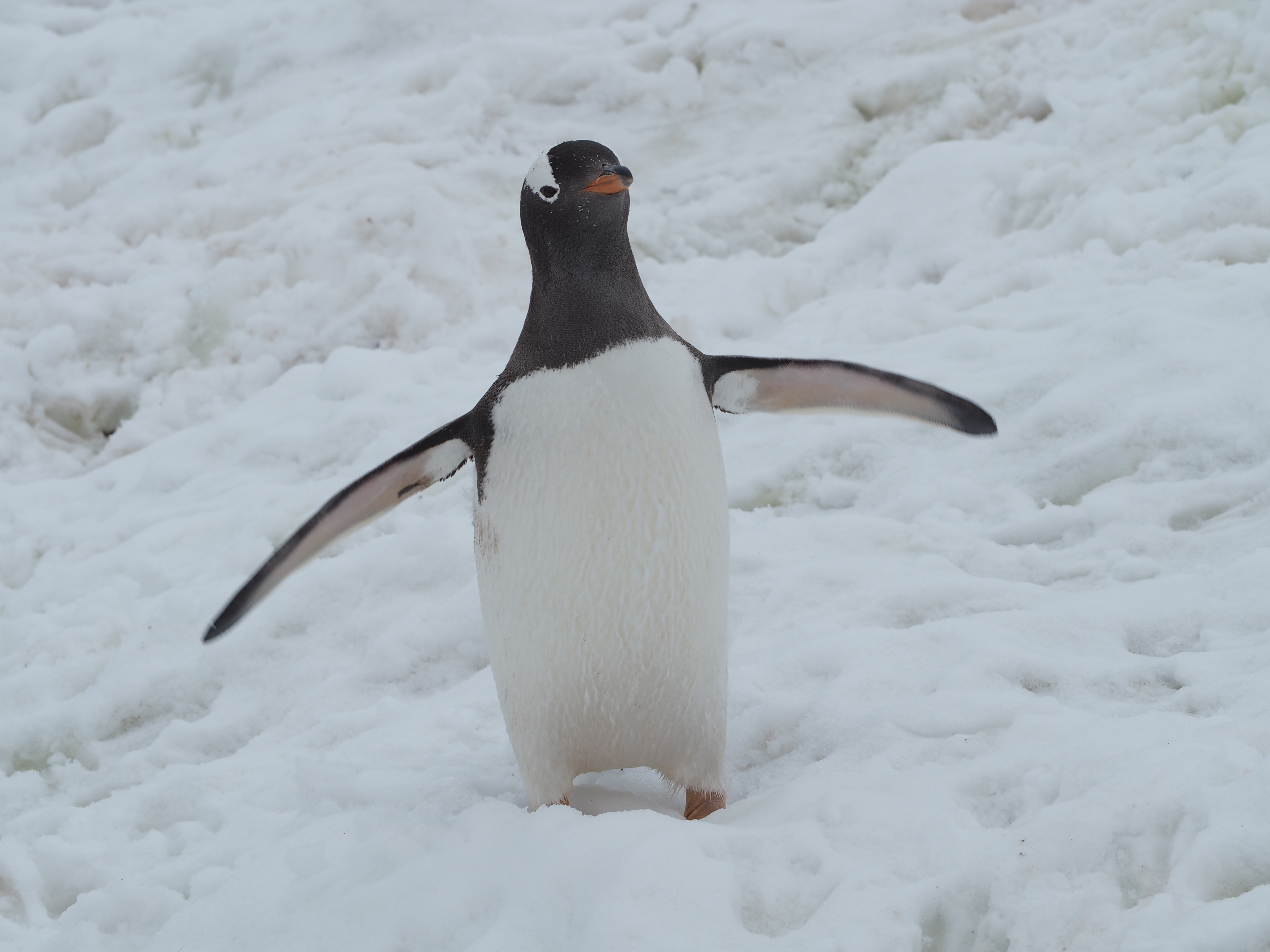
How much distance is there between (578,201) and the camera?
1.79 metres

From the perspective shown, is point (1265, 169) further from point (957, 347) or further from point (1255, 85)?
point (957, 347)

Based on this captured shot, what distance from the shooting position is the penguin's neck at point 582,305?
1802mm

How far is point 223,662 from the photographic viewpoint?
2.77 meters

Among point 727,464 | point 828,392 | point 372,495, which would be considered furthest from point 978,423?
point 727,464

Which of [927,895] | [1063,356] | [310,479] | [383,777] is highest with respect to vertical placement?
[927,895]

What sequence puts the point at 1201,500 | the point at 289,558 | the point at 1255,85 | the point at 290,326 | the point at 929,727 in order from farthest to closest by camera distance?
the point at 290,326
the point at 1255,85
the point at 1201,500
the point at 289,558
the point at 929,727

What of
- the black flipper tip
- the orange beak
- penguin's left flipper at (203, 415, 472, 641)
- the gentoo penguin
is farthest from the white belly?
the black flipper tip

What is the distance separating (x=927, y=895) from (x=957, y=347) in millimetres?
2334

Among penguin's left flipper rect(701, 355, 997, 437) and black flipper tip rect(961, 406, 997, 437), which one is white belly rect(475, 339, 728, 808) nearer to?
penguin's left flipper rect(701, 355, 997, 437)

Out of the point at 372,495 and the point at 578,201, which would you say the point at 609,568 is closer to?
the point at 372,495

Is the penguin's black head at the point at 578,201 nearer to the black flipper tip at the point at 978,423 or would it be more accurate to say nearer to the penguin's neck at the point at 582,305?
the penguin's neck at the point at 582,305

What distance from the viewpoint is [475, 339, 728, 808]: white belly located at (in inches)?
69.4

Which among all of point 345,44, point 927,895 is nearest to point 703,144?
point 345,44

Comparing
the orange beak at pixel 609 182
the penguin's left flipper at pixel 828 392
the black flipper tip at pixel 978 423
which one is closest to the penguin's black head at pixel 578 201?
the orange beak at pixel 609 182
